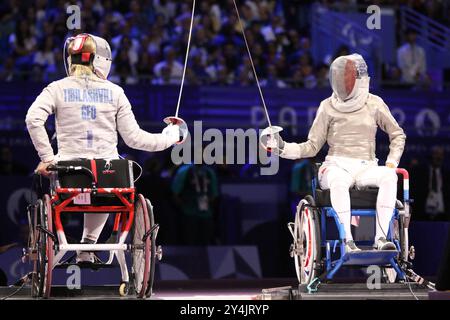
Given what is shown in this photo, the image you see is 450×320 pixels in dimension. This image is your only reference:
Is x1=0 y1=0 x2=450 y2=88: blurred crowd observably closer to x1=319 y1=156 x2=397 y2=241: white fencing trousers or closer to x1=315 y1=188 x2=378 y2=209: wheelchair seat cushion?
x1=319 y1=156 x2=397 y2=241: white fencing trousers

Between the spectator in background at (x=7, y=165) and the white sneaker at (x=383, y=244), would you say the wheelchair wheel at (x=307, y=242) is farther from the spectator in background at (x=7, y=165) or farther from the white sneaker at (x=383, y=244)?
the spectator in background at (x=7, y=165)

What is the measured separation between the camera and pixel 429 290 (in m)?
7.39

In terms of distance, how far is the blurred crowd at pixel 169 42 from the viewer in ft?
45.0

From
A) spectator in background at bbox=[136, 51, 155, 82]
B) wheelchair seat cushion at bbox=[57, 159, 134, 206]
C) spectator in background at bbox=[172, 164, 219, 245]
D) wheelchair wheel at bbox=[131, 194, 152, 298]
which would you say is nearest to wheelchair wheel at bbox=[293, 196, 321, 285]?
wheelchair wheel at bbox=[131, 194, 152, 298]

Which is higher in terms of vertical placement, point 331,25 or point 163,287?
point 331,25

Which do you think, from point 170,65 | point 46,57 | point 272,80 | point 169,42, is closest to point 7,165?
point 46,57

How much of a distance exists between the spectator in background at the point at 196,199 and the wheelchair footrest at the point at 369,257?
4400 millimetres

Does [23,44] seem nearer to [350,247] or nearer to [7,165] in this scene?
[7,165]

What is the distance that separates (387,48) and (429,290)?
8191mm

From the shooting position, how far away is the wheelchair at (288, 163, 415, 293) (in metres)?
7.62

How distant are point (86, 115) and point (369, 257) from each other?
6.93 feet

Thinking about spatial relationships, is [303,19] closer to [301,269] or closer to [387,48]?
[387,48]
